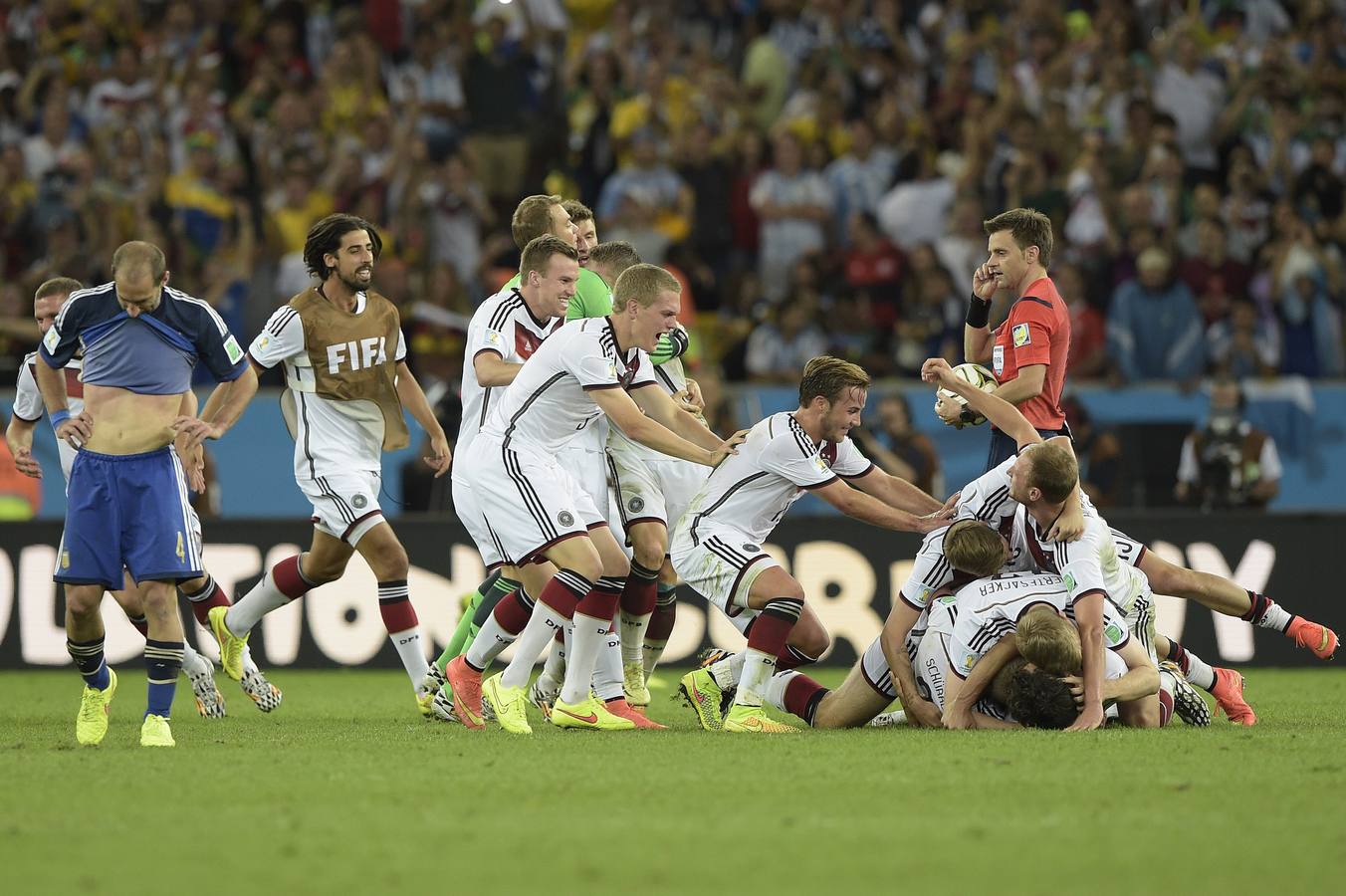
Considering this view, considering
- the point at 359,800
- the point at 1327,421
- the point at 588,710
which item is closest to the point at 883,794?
the point at 359,800

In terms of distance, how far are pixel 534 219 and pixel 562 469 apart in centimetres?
163

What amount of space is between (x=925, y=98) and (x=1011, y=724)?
11.1 m

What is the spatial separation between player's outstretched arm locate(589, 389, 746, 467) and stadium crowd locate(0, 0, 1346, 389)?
6953 mm

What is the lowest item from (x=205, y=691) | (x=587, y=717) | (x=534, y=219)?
(x=205, y=691)

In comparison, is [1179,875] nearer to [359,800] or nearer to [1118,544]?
[359,800]

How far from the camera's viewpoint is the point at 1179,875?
486cm

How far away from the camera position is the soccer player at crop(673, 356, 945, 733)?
8.48 meters

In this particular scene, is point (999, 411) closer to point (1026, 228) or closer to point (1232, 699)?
point (1026, 228)

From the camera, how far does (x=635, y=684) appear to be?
32.6 feet

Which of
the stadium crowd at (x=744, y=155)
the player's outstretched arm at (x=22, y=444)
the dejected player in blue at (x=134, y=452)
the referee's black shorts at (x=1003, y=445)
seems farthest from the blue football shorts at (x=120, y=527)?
the stadium crowd at (x=744, y=155)

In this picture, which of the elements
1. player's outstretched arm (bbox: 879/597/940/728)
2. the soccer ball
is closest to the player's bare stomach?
player's outstretched arm (bbox: 879/597/940/728)

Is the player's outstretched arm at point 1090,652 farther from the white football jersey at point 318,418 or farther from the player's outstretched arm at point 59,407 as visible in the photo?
the player's outstretched arm at point 59,407

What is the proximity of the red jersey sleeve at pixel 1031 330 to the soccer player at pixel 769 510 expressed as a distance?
0.86 meters

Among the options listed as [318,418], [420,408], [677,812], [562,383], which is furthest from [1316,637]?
[318,418]
